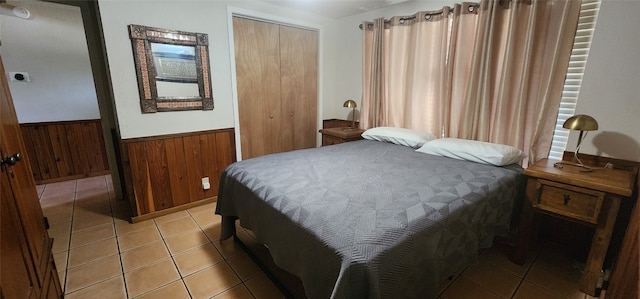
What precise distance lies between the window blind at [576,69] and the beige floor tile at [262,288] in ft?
7.53

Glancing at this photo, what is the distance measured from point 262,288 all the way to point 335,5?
284cm

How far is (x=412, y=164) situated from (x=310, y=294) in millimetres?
1256

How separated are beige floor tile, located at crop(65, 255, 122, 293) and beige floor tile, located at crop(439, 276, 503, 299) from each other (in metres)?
2.16

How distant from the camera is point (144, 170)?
7.98 feet

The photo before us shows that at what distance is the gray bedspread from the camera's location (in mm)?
1010

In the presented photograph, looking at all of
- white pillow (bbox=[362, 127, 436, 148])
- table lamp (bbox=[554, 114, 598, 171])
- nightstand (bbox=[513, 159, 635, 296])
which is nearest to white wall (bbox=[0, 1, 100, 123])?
white pillow (bbox=[362, 127, 436, 148])

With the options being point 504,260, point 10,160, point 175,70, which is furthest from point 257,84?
point 504,260

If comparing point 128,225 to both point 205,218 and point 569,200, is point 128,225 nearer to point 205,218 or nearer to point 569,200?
point 205,218

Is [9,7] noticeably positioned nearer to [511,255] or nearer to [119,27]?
[119,27]

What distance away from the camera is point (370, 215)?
1195mm

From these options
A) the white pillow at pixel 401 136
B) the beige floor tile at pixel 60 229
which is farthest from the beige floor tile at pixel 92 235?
the white pillow at pixel 401 136

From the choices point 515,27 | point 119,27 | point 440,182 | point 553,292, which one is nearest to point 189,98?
point 119,27

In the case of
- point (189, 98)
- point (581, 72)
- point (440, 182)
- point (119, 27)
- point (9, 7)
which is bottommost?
point (440, 182)

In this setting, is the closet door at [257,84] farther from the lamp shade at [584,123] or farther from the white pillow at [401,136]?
the lamp shade at [584,123]
